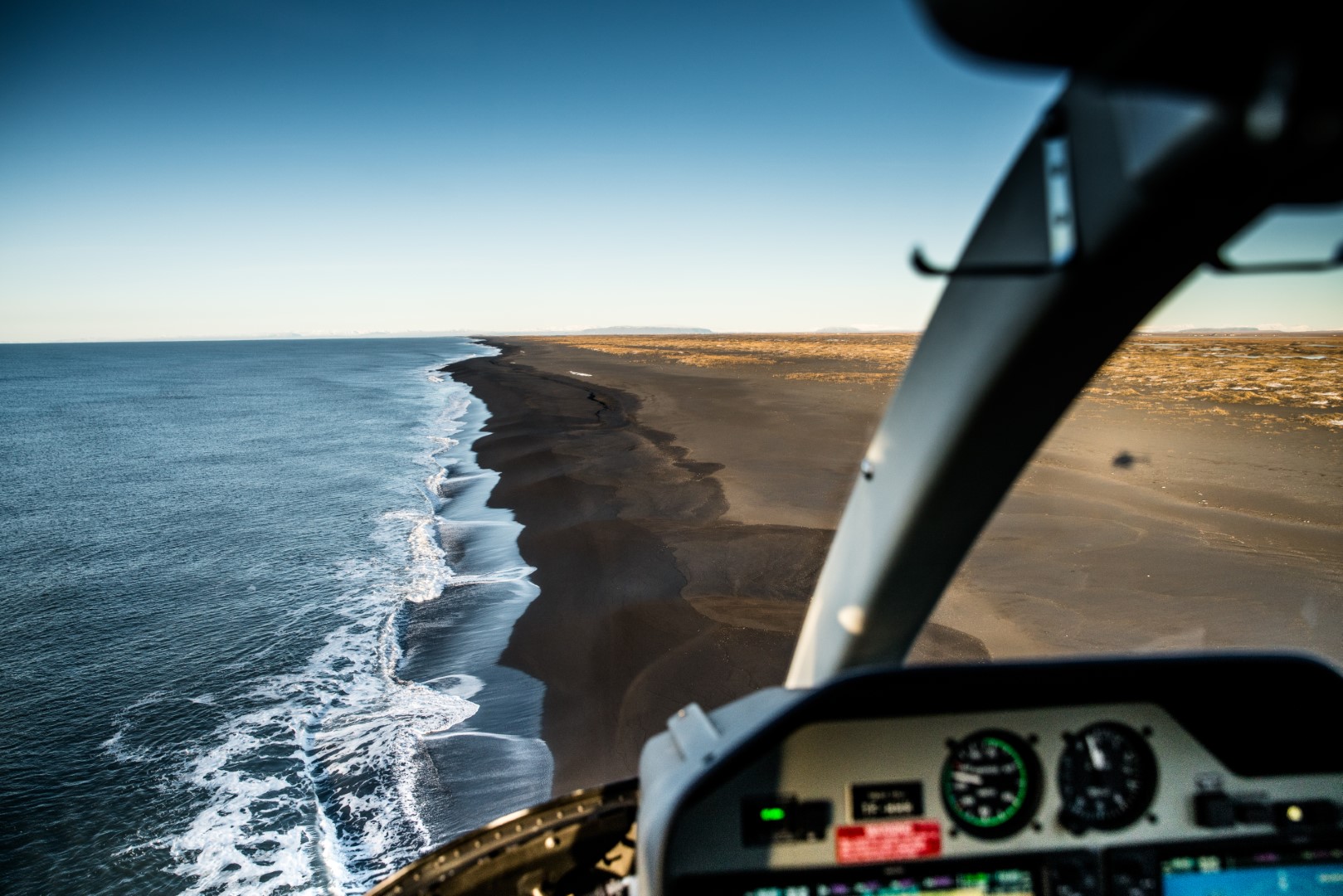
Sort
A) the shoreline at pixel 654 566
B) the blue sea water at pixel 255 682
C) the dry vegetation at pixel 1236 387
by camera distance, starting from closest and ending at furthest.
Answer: the blue sea water at pixel 255 682 → the shoreline at pixel 654 566 → the dry vegetation at pixel 1236 387

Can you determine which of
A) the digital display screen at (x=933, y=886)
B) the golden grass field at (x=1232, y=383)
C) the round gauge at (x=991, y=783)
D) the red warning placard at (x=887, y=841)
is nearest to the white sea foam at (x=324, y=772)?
the digital display screen at (x=933, y=886)

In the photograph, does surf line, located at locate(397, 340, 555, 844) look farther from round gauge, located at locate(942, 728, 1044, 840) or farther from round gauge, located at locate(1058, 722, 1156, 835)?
round gauge, located at locate(1058, 722, 1156, 835)

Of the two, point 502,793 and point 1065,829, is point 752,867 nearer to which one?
point 1065,829

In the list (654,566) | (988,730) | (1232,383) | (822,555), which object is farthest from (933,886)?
(1232,383)

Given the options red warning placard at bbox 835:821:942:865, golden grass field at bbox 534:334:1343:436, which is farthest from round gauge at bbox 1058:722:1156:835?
golden grass field at bbox 534:334:1343:436

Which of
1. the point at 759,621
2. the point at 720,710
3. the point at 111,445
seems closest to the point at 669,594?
the point at 759,621

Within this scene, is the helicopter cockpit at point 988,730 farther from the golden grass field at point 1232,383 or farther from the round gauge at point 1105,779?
the golden grass field at point 1232,383

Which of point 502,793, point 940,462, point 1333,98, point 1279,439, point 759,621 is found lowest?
point 502,793
